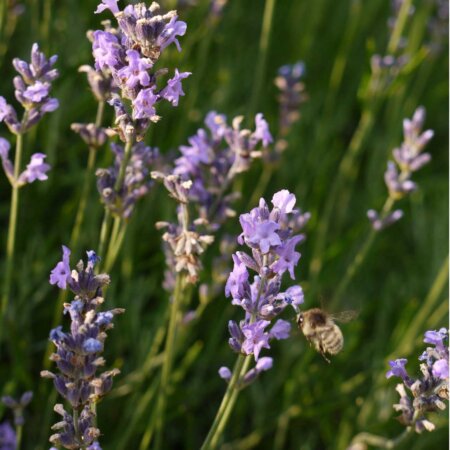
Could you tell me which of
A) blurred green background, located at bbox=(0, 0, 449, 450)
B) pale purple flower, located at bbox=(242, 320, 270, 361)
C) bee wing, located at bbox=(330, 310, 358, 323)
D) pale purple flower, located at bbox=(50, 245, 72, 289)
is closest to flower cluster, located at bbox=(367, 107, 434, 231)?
blurred green background, located at bbox=(0, 0, 449, 450)

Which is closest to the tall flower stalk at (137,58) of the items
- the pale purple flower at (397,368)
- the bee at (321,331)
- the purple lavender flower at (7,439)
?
the bee at (321,331)

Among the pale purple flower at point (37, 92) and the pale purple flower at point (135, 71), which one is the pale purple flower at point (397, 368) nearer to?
the pale purple flower at point (135, 71)

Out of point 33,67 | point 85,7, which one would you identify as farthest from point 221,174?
point 85,7

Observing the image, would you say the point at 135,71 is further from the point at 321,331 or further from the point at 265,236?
the point at 321,331

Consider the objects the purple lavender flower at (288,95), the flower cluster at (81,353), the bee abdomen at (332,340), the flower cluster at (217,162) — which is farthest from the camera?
the purple lavender flower at (288,95)

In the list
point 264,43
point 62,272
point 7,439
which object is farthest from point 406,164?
point 7,439

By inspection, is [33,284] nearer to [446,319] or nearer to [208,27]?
[208,27]

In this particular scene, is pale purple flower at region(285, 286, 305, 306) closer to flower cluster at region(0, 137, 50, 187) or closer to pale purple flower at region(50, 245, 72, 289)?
pale purple flower at region(50, 245, 72, 289)
